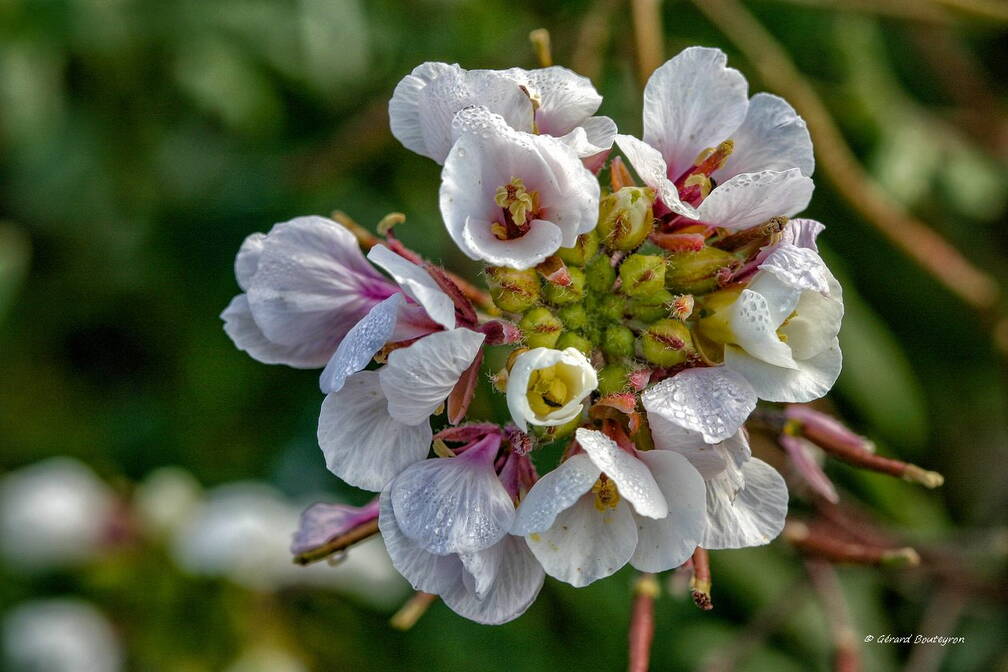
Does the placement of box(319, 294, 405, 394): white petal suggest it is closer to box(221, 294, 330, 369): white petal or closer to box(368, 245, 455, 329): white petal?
box(368, 245, 455, 329): white petal

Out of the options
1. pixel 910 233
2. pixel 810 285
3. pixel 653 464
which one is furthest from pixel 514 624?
pixel 810 285

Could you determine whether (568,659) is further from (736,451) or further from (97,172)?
(97,172)

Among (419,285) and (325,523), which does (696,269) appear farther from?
(325,523)

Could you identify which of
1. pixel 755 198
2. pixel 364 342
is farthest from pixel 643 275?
pixel 364 342

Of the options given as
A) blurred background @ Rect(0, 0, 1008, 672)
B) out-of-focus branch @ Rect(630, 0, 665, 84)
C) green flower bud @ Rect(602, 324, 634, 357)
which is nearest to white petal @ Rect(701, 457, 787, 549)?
green flower bud @ Rect(602, 324, 634, 357)

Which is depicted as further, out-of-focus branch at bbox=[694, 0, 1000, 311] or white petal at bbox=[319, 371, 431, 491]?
out-of-focus branch at bbox=[694, 0, 1000, 311]
